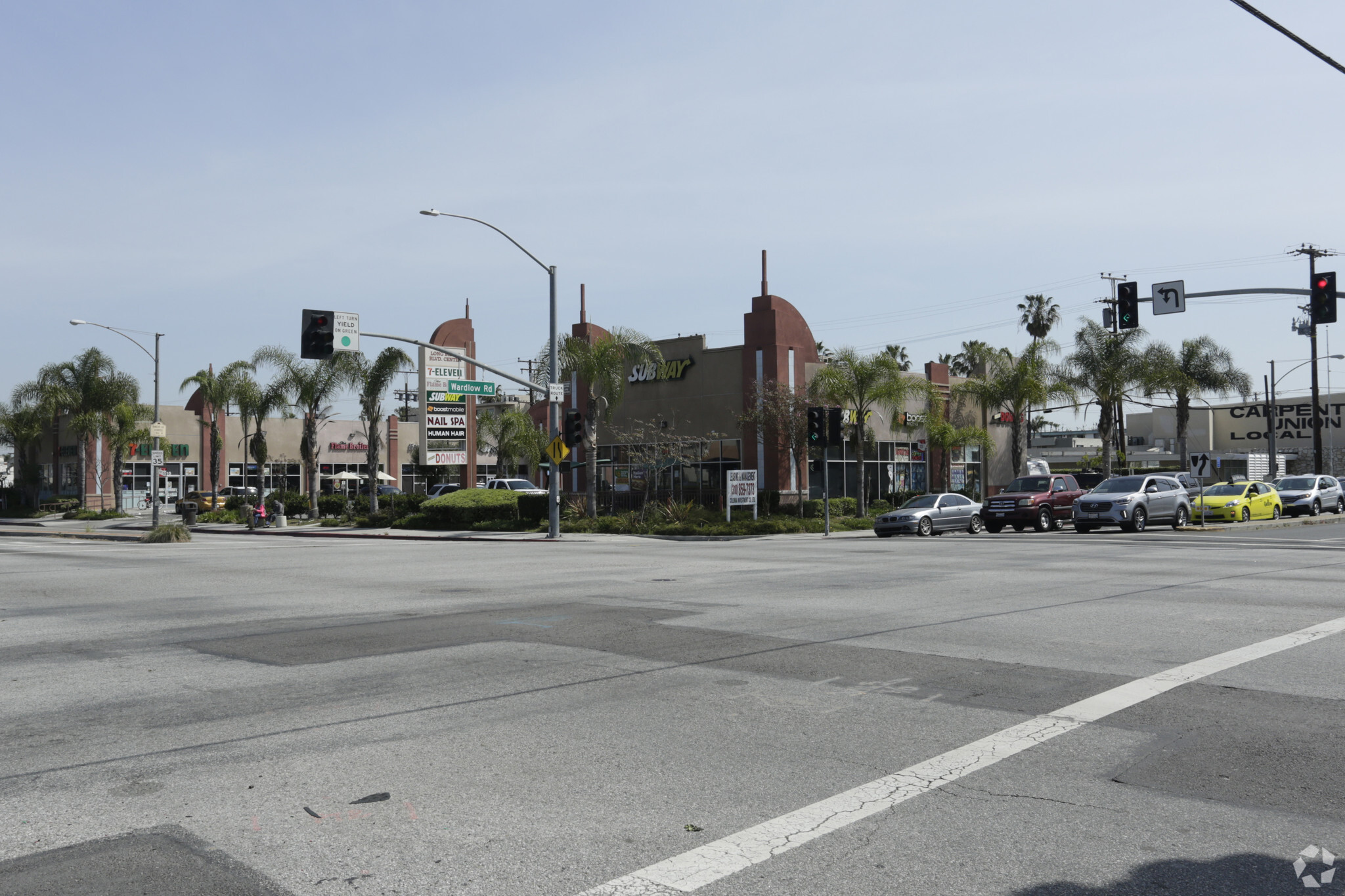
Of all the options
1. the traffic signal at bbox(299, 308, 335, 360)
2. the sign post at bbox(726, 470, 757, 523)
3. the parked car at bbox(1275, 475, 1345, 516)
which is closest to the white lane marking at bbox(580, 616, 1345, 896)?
the traffic signal at bbox(299, 308, 335, 360)

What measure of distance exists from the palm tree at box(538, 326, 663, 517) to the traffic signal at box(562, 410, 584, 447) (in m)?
2.46

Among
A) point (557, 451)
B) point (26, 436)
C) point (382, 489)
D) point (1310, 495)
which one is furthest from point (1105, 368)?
point (26, 436)

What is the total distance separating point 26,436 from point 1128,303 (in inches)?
2391

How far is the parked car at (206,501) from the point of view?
52438mm

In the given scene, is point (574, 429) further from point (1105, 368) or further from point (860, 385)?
point (1105, 368)

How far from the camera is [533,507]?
3922 cm

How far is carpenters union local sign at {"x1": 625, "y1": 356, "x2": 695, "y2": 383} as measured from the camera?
4428cm

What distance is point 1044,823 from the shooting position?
4.92m

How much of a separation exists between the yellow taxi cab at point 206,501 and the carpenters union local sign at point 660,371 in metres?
21.3

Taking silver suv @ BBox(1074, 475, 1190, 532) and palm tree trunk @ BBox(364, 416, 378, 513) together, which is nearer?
silver suv @ BBox(1074, 475, 1190, 532)

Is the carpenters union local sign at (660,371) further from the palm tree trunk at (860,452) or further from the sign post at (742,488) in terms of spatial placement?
the sign post at (742,488)

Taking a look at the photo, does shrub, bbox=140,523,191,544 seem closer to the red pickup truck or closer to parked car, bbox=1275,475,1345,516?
the red pickup truck

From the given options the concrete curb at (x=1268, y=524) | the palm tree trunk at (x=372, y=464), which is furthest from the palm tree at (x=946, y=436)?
the palm tree trunk at (x=372, y=464)

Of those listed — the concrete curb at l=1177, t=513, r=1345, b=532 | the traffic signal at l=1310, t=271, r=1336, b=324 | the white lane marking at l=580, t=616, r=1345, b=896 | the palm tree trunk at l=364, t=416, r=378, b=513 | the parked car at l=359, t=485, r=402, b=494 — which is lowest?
the concrete curb at l=1177, t=513, r=1345, b=532
